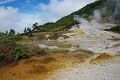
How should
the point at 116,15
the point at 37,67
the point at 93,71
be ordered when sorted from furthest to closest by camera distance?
the point at 116,15
the point at 37,67
the point at 93,71

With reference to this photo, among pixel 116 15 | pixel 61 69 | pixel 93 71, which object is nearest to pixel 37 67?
pixel 61 69

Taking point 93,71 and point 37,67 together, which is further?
point 37,67

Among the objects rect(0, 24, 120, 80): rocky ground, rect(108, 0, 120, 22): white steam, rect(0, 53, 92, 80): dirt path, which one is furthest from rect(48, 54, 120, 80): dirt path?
rect(108, 0, 120, 22): white steam

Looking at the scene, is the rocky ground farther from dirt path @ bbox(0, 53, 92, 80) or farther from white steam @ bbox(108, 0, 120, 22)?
white steam @ bbox(108, 0, 120, 22)

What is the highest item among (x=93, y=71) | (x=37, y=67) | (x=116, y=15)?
(x=116, y=15)

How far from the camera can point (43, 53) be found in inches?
999

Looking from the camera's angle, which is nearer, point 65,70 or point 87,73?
point 87,73

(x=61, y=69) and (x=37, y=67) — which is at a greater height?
(x=37, y=67)

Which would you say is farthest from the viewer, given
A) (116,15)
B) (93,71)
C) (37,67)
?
(116,15)

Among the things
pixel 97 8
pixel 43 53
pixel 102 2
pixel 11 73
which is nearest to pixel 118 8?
pixel 97 8

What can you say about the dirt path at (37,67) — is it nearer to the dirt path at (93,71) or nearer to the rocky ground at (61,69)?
the rocky ground at (61,69)

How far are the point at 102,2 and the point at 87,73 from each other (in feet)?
397

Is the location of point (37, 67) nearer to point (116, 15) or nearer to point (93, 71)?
point (93, 71)

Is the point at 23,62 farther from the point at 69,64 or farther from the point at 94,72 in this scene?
the point at 94,72
